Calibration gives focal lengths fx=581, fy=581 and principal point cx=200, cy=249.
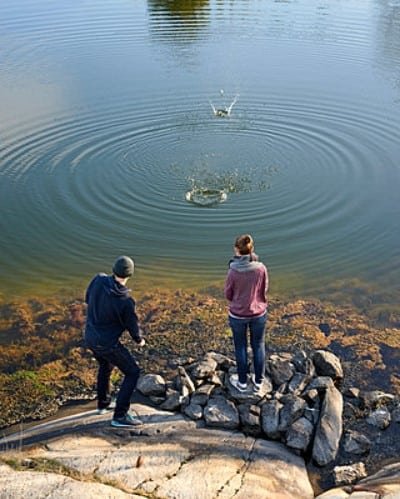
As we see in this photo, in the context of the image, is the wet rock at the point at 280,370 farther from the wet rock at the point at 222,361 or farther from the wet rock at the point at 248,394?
the wet rock at the point at 222,361

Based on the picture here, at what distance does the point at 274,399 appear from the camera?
26.5 feet

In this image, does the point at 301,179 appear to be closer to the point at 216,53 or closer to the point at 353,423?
the point at 353,423

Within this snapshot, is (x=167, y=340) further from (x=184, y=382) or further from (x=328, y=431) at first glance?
(x=328, y=431)

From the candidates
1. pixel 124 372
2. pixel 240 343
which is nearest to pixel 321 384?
pixel 240 343

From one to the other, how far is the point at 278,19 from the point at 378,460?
2771cm

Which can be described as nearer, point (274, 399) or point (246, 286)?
point (246, 286)

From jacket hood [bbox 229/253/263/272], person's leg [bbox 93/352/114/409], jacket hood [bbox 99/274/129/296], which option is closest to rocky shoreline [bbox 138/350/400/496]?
person's leg [bbox 93/352/114/409]

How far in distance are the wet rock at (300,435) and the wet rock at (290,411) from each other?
8 centimetres

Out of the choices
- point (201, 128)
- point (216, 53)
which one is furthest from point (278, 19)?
point (201, 128)

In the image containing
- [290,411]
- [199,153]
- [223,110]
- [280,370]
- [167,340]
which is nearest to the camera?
[290,411]

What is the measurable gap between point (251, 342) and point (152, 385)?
1.65 metres

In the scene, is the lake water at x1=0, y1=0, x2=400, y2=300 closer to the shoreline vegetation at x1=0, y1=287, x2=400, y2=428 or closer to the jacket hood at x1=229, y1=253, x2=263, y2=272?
the shoreline vegetation at x1=0, y1=287, x2=400, y2=428

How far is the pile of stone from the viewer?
7578 millimetres

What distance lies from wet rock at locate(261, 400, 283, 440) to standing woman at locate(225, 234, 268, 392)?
1.17 feet
